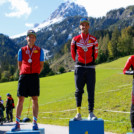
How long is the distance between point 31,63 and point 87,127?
6.46 ft

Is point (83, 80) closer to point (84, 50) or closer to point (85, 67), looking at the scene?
point (85, 67)

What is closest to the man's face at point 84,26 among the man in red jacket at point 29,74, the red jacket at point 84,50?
the red jacket at point 84,50

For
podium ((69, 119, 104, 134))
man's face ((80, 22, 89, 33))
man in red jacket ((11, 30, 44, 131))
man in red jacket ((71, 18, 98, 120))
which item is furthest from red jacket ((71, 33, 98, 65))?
podium ((69, 119, 104, 134))

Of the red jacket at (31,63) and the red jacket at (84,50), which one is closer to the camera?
the red jacket at (31,63)

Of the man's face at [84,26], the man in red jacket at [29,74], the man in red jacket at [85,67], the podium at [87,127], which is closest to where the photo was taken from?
the podium at [87,127]

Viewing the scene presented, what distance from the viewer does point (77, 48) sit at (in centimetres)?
592

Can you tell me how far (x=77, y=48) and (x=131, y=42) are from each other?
9332 cm

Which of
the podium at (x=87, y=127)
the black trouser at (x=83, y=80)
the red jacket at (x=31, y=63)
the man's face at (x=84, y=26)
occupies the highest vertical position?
the man's face at (x=84, y=26)

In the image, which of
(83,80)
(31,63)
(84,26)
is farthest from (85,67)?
(31,63)

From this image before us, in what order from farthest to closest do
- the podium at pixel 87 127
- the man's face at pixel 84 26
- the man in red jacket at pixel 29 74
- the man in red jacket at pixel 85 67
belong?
the man's face at pixel 84 26 → the man in red jacket at pixel 85 67 → the man in red jacket at pixel 29 74 → the podium at pixel 87 127

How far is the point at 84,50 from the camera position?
582 centimetres

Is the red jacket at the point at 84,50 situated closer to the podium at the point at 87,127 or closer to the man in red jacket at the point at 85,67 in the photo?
the man in red jacket at the point at 85,67

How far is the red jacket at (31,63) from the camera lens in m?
5.43

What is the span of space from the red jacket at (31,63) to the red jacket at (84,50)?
3.20 feet
